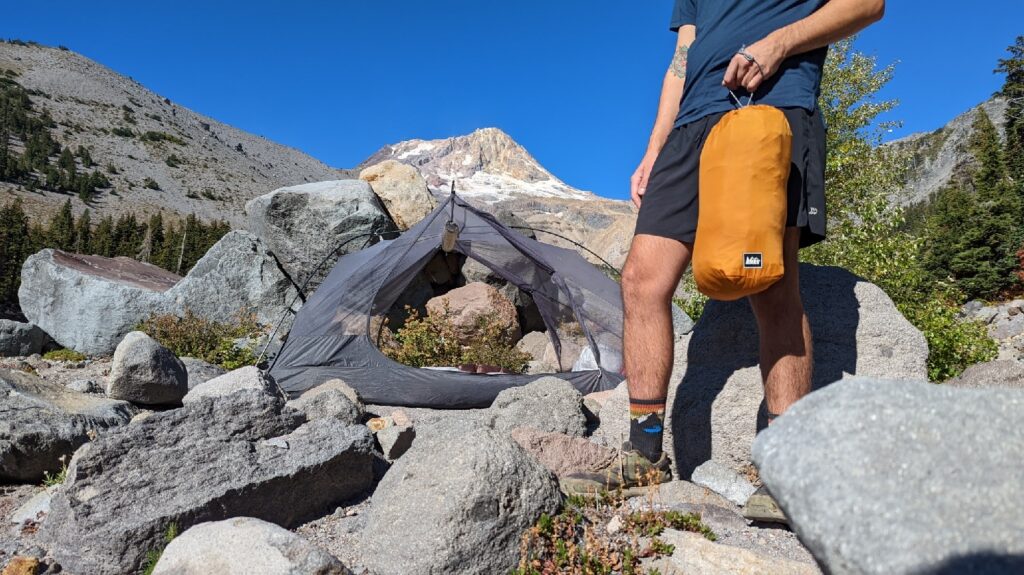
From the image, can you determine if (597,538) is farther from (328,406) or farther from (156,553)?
(328,406)

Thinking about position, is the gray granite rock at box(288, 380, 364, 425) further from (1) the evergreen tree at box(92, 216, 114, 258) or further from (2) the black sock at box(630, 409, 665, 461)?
(1) the evergreen tree at box(92, 216, 114, 258)

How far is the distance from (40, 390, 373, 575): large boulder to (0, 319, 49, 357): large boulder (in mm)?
8560

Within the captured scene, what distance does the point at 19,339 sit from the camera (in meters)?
9.84

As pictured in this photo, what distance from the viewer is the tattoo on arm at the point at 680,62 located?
331 centimetres

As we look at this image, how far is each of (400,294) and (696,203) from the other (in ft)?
18.2

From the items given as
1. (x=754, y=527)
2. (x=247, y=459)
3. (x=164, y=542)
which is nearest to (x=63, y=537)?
(x=164, y=542)

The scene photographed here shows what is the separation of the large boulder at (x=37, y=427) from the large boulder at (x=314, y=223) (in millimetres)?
6258

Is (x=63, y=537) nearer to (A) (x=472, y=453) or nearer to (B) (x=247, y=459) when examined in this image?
(B) (x=247, y=459)

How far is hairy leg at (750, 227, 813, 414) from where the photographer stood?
105 inches

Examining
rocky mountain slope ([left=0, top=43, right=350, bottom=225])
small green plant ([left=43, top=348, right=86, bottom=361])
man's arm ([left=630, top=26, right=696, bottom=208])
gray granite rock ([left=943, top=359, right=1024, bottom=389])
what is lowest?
small green plant ([left=43, top=348, right=86, bottom=361])

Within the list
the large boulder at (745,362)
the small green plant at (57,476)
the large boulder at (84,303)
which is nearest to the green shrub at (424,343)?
the small green plant at (57,476)

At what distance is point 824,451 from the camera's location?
1049mm

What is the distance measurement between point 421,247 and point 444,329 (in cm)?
116

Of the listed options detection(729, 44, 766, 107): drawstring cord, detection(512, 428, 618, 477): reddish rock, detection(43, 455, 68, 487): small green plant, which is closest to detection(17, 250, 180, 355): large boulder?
detection(43, 455, 68, 487): small green plant
